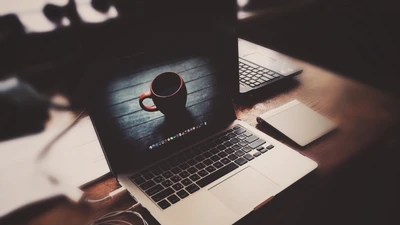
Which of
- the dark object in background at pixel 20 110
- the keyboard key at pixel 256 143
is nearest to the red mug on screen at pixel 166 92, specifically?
the keyboard key at pixel 256 143

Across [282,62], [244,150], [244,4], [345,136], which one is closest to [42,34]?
[244,4]

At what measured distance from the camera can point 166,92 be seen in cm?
74

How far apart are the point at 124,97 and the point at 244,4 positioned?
1255 mm

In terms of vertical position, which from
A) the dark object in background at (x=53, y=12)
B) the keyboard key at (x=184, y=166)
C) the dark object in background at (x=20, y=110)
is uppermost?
the dark object in background at (x=53, y=12)

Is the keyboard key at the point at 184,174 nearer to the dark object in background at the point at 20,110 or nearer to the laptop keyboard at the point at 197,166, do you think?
the laptop keyboard at the point at 197,166

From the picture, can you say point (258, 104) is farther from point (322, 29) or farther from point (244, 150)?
point (322, 29)

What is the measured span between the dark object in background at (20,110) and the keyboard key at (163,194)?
22.5 inches

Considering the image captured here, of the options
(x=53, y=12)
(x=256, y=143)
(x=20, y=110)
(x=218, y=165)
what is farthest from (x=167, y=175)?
(x=53, y=12)

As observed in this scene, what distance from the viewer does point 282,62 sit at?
1153 mm

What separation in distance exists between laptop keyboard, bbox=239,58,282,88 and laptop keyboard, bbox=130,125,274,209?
0.26 metres

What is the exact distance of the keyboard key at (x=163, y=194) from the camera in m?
0.65

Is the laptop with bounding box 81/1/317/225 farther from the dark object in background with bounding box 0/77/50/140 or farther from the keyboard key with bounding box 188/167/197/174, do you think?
the dark object in background with bounding box 0/77/50/140

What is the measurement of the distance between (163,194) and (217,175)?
0.13m

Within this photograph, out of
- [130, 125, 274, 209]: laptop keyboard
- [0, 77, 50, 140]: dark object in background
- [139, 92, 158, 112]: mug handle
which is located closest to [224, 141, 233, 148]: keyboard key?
[130, 125, 274, 209]: laptop keyboard
